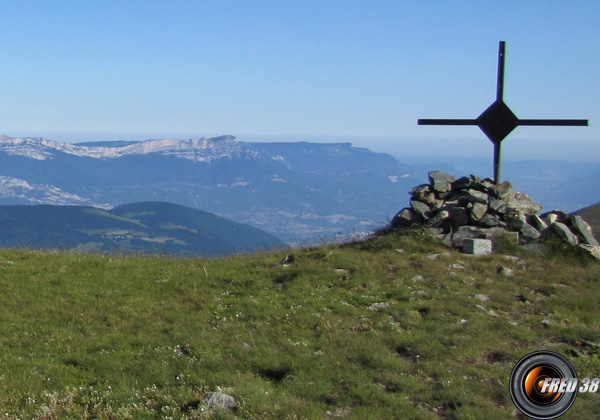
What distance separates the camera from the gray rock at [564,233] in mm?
16641

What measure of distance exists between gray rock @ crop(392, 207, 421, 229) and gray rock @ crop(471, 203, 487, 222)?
1838 mm

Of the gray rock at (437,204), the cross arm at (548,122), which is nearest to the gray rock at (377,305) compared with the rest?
the gray rock at (437,204)

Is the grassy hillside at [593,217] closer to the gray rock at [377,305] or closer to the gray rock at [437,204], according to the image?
the gray rock at [437,204]

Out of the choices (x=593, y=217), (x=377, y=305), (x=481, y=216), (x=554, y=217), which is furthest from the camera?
(x=593, y=217)

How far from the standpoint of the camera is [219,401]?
7.82 metres

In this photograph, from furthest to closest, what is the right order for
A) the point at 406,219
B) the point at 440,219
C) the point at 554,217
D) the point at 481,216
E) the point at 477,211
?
the point at 406,219, the point at 440,219, the point at 554,217, the point at 481,216, the point at 477,211

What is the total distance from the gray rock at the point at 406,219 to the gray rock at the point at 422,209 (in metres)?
0.17

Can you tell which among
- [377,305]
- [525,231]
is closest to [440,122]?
[525,231]

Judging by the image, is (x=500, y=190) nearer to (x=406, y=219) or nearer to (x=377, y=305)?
(x=406, y=219)

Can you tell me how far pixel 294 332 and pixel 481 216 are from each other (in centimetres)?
970

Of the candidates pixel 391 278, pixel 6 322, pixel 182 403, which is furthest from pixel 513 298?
pixel 6 322

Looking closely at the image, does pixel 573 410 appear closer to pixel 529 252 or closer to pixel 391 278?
pixel 391 278

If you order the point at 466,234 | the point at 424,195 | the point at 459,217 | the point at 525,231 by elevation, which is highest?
the point at 424,195

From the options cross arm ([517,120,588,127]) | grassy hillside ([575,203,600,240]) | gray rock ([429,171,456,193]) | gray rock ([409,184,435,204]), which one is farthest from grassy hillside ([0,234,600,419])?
grassy hillside ([575,203,600,240])
